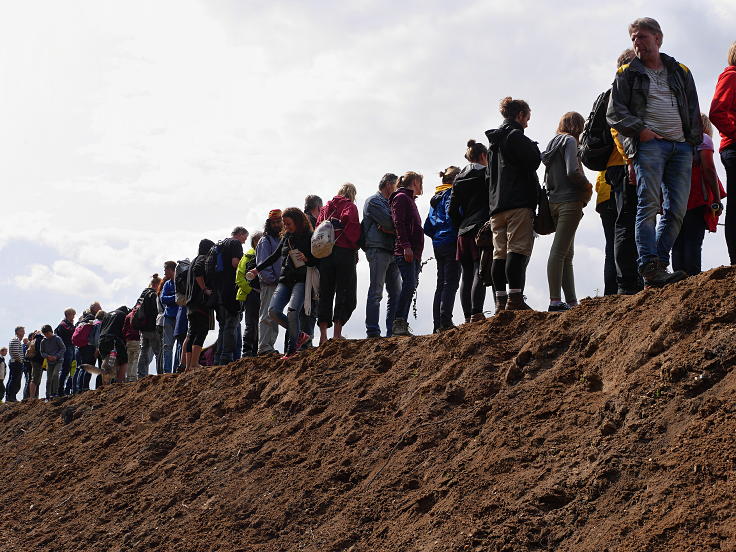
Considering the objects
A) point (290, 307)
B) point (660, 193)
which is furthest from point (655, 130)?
point (290, 307)

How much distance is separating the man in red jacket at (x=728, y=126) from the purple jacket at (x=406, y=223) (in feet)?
13.1

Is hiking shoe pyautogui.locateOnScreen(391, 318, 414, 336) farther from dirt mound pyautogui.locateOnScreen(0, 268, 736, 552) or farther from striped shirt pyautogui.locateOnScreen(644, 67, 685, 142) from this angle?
striped shirt pyautogui.locateOnScreen(644, 67, 685, 142)

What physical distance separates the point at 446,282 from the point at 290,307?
6.63 ft

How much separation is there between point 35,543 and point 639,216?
699 centimetres

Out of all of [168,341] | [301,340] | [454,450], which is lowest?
[454,450]

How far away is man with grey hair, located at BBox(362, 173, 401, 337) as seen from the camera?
10602 mm

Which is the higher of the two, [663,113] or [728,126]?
[663,113]

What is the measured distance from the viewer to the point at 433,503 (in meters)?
6.27

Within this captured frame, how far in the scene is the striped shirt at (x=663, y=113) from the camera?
7262 mm

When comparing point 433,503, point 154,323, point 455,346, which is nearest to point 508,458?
point 433,503

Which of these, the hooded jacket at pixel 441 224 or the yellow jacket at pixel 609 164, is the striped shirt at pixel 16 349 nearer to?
the hooded jacket at pixel 441 224

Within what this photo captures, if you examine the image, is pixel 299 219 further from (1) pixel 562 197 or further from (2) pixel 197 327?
(1) pixel 562 197

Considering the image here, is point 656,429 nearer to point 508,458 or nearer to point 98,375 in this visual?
point 508,458

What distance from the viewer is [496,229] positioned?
8.77m
